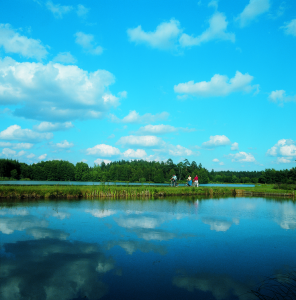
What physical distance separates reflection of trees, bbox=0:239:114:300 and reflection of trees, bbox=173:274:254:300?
6.87ft

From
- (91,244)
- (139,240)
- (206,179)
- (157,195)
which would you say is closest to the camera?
(91,244)

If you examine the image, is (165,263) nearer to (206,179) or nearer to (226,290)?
(226,290)

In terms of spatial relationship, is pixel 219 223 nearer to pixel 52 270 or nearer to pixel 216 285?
pixel 216 285

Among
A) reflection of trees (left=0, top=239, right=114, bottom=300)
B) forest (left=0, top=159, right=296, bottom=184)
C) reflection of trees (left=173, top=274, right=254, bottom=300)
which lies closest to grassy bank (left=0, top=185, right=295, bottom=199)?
reflection of trees (left=0, top=239, right=114, bottom=300)

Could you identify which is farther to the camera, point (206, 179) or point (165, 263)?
point (206, 179)

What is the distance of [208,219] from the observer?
49.6ft

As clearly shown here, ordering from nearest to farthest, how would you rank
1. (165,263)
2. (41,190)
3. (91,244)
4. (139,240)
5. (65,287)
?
1. (65,287)
2. (165,263)
3. (91,244)
4. (139,240)
5. (41,190)

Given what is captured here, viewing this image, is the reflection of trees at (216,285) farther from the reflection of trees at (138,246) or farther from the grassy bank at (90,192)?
the grassy bank at (90,192)

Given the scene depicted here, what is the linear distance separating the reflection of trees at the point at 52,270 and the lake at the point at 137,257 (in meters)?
0.02

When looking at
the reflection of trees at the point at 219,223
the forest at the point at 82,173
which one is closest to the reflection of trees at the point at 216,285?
the reflection of trees at the point at 219,223

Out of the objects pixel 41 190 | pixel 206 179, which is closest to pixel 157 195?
pixel 41 190

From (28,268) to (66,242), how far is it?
2.50 metres

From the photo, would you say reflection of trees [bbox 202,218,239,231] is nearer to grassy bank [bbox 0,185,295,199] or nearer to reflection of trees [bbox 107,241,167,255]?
reflection of trees [bbox 107,241,167,255]

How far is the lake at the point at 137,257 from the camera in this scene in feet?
19.4
